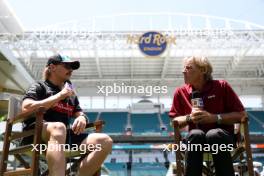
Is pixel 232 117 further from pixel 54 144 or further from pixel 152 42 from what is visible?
pixel 152 42

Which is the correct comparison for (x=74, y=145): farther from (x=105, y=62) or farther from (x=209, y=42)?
(x=105, y=62)

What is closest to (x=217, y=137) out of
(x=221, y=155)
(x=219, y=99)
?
(x=221, y=155)

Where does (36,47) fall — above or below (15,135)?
above

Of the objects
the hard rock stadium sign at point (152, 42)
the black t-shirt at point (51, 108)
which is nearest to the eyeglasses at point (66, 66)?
the black t-shirt at point (51, 108)

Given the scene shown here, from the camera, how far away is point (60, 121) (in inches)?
85.8

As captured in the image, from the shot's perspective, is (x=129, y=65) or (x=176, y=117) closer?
(x=176, y=117)

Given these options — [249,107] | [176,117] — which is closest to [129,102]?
[249,107]

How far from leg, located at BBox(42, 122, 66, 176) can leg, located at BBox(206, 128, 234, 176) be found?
2.57 ft

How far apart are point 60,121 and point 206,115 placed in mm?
879

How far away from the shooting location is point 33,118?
2.12m

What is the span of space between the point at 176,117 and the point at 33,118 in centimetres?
88

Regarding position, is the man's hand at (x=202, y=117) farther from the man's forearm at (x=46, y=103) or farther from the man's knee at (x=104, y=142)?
the man's forearm at (x=46, y=103)

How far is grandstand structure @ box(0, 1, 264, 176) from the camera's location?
1570 cm

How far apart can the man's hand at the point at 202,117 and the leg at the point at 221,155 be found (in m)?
0.08
